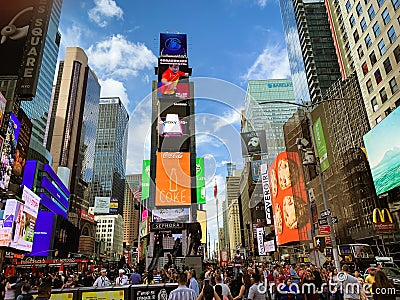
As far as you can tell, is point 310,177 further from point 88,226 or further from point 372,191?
point 88,226

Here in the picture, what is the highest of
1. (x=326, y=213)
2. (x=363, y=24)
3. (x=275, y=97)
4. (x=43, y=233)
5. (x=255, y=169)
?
(x=275, y=97)

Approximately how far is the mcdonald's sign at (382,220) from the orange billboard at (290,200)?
1586cm

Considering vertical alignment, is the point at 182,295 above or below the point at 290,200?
below

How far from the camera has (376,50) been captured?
3453 cm

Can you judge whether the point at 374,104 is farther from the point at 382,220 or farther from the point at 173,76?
the point at 173,76

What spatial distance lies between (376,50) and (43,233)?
2615 inches

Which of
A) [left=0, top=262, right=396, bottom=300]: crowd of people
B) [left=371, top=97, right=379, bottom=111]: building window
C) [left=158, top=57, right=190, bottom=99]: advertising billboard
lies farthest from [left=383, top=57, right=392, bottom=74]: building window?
[left=158, top=57, right=190, bottom=99]: advertising billboard

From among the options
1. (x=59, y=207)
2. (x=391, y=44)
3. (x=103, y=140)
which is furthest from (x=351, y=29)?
(x=103, y=140)

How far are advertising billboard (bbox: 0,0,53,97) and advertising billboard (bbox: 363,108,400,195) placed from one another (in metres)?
31.3

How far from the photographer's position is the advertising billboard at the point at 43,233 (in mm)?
57094

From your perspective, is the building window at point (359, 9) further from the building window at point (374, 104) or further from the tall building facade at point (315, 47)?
the tall building facade at point (315, 47)

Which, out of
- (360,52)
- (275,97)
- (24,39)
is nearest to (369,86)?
(360,52)

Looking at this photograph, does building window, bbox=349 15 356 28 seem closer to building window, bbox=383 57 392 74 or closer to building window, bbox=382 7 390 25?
building window, bbox=382 7 390 25

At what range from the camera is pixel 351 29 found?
41094mm
